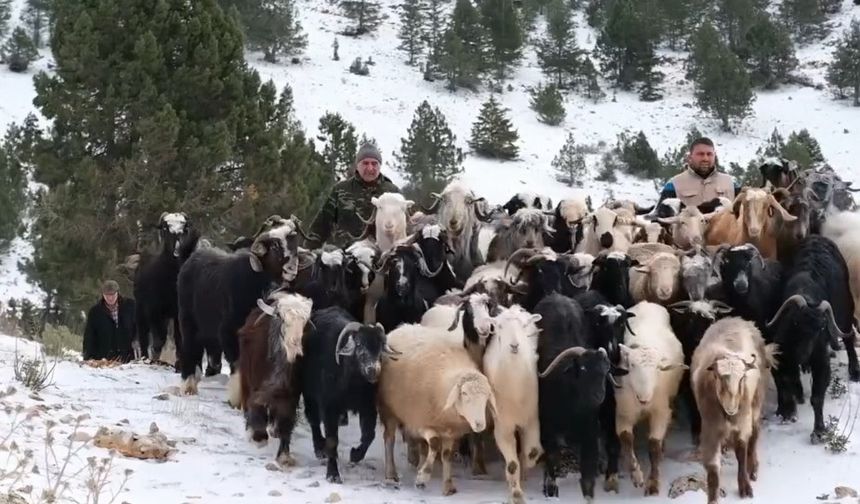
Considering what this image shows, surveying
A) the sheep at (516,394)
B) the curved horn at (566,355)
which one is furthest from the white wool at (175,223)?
the curved horn at (566,355)

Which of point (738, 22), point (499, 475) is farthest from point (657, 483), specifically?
point (738, 22)

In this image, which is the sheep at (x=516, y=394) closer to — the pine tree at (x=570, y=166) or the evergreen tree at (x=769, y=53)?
the pine tree at (x=570, y=166)

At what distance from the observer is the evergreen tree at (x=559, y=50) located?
5247cm

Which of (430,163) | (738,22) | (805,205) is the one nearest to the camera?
(805,205)

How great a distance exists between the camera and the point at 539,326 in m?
7.11

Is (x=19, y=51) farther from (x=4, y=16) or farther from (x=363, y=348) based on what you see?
(x=363, y=348)

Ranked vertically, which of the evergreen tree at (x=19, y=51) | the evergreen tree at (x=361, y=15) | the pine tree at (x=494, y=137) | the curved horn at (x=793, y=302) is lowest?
the curved horn at (x=793, y=302)

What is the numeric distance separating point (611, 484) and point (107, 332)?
25.3 ft

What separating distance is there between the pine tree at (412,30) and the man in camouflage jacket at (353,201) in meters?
45.2

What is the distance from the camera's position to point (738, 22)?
2137 inches

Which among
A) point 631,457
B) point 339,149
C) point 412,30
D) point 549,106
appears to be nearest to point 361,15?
point 412,30

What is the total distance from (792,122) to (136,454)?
4639 cm

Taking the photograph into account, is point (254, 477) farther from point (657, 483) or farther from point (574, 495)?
point (657, 483)

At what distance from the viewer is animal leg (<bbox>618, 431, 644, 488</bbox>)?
22.2 ft
